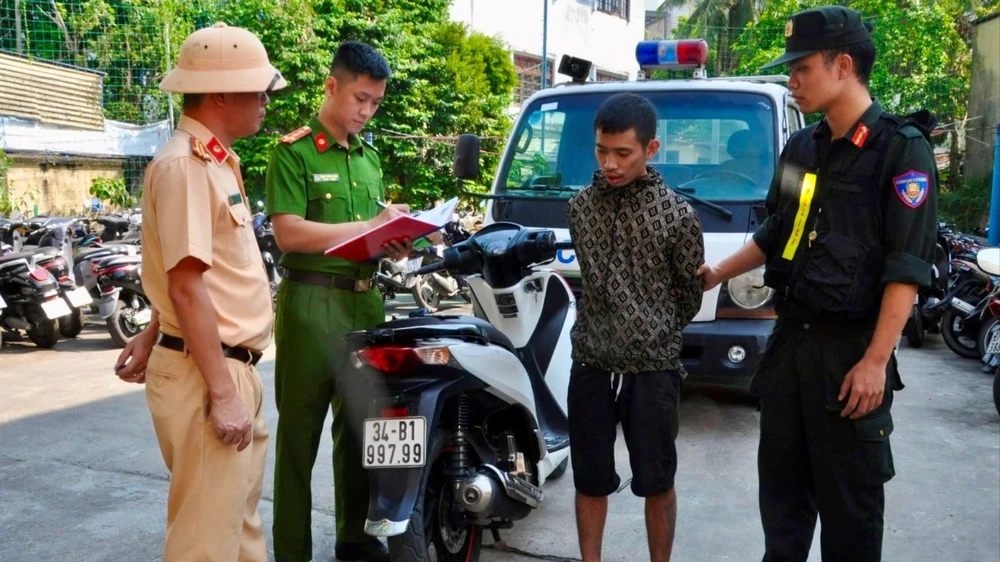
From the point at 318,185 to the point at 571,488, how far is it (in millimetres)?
2116

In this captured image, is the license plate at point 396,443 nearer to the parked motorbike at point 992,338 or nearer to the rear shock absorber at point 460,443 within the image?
the rear shock absorber at point 460,443

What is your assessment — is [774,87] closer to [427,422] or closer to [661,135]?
[661,135]

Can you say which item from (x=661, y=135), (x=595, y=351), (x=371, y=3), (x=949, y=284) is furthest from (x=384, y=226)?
(x=371, y=3)

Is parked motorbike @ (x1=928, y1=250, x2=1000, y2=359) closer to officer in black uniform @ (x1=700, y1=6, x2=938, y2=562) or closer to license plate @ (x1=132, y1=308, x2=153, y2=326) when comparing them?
officer in black uniform @ (x1=700, y1=6, x2=938, y2=562)

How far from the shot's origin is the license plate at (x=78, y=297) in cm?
845

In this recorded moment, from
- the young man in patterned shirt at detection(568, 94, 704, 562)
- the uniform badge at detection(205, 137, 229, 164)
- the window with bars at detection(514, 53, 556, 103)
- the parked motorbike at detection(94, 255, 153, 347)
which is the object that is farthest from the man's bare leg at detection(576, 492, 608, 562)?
the window with bars at detection(514, 53, 556, 103)

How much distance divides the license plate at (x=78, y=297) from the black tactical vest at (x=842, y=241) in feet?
24.3

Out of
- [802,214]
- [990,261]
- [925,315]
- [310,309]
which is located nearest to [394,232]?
[310,309]

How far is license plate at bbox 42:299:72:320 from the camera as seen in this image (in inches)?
320

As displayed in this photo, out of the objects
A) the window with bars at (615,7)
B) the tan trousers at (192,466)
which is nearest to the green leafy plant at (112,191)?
the tan trousers at (192,466)

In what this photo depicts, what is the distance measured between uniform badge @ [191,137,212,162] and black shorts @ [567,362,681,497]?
1.40 meters

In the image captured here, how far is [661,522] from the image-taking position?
3039 millimetres

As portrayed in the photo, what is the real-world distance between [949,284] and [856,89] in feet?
22.6

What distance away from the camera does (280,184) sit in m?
3.14
